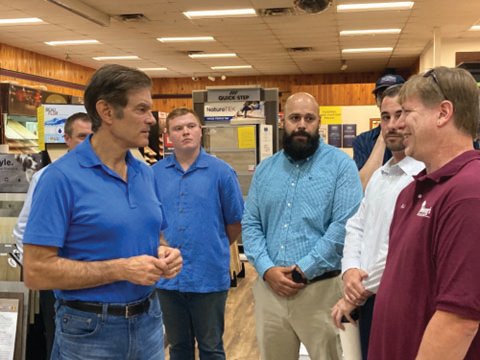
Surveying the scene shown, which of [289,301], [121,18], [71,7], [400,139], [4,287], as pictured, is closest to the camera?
[400,139]

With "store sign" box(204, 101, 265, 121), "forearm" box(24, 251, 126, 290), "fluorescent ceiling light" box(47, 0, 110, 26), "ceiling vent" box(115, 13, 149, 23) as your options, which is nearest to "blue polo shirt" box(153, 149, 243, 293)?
"forearm" box(24, 251, 126, 290)

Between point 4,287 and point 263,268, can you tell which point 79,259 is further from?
point 4,287

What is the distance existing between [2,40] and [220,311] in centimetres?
961

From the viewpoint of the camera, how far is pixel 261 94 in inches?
253

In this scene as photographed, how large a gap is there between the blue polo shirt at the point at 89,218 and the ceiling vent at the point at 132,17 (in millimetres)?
7095

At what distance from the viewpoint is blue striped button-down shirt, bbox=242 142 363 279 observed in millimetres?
2283

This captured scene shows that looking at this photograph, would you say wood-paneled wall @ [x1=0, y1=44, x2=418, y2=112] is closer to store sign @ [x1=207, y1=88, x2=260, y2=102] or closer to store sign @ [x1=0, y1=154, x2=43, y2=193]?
store sign @ [x1=207, y1=88, x2=260, y2=102]

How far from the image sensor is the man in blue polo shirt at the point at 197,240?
275 centimetres

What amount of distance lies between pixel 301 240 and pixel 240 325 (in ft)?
7.97

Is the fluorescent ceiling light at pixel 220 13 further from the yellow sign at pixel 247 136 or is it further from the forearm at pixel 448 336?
the forearm at pixel 448 336

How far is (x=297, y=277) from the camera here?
227 centimetres

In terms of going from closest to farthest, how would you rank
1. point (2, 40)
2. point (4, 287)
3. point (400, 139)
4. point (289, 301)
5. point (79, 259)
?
point (79, 259) → point (400, 139) → point (289, 301) → point (4, 287) → point (2, 40)

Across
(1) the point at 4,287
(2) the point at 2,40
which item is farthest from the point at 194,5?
(1) the point at 4,287

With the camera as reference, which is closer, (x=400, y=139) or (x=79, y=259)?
(x=79, y=259)
